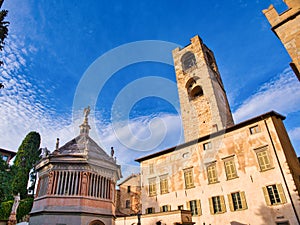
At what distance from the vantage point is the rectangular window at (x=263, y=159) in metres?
18.3

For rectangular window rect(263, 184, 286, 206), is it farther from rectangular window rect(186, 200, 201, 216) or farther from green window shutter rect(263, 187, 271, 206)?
rectangular window rect(186, 200, 201, 216)

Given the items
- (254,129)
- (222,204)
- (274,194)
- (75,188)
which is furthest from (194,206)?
(75,188)

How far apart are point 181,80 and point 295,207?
25.6 meters

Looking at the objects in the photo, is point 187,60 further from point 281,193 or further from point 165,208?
point 281,193

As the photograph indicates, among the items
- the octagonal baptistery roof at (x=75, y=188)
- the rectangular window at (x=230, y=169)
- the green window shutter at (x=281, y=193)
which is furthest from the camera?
the octagonal baptistery roof at (x=75, y=188)

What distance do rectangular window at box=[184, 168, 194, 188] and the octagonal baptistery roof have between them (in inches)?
381

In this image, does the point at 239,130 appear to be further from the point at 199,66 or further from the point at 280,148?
the point at 199,66

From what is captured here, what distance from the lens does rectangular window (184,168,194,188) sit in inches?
896

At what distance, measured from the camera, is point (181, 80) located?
37.4 m

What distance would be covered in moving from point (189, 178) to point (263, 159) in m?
7.82

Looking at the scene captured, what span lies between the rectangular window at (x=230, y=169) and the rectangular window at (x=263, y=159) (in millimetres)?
2422

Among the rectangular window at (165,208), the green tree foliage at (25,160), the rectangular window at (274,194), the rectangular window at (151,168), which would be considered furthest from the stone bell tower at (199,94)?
the green tree foliage at (25,160)

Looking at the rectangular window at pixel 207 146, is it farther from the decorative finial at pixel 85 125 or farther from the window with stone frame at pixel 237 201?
the decorative finial at pixel 85 125

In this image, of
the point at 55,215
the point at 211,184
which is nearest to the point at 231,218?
the point at 211,184
